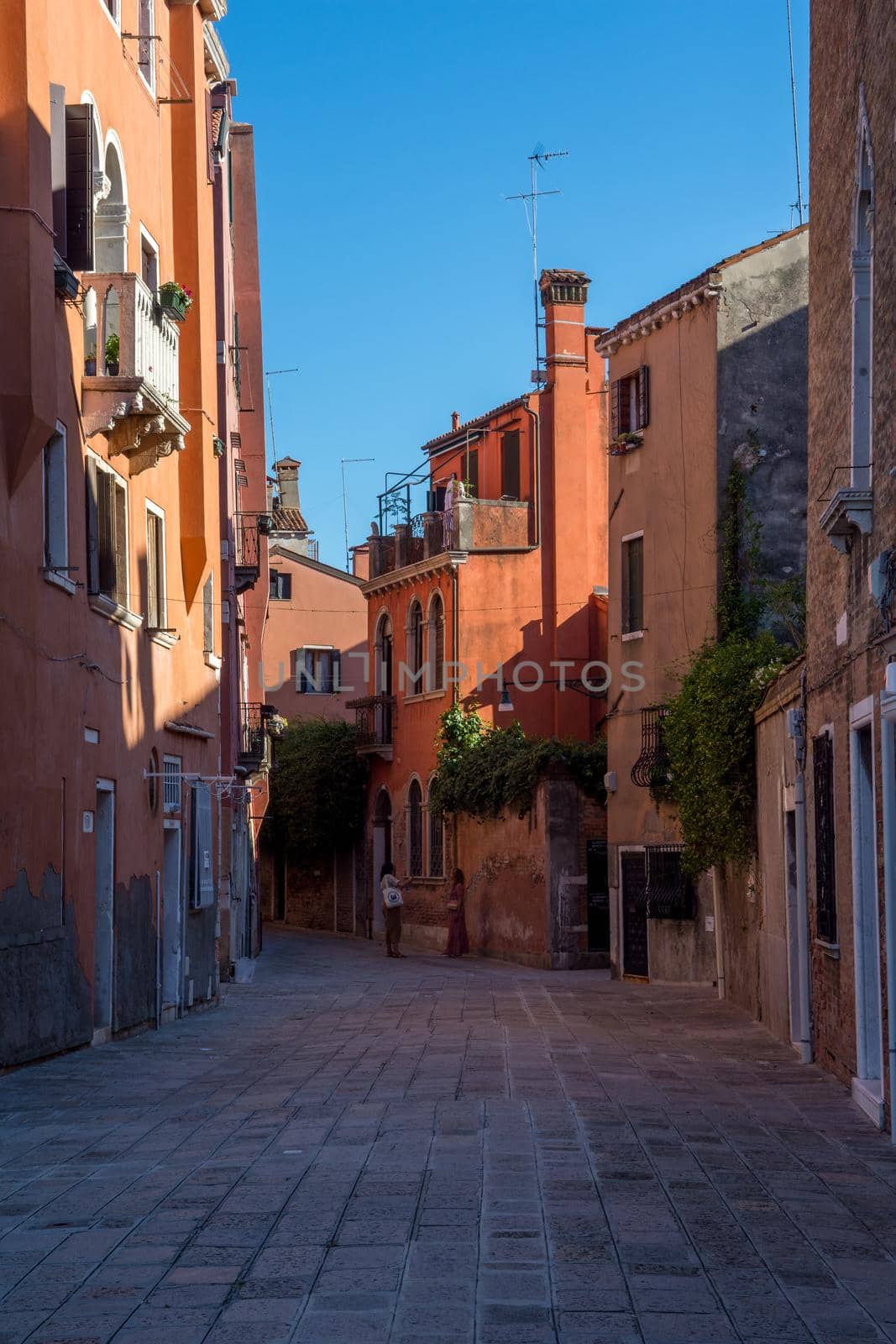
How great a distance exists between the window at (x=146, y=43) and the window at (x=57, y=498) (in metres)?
5.80

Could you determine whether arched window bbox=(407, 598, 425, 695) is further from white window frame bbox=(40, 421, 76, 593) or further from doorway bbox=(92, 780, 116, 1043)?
white window frame bbox=(40, 421, 76, 593)

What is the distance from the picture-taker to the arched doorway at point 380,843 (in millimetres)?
42281

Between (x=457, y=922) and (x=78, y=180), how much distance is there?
2251 centimetres

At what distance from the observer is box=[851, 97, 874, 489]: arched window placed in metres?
11.2

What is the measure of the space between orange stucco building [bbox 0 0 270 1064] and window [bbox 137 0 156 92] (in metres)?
0.05

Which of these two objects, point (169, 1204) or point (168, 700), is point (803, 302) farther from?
point (169, 1204)

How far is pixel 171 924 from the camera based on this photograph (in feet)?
61.9

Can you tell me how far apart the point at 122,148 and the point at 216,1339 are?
13861 mm

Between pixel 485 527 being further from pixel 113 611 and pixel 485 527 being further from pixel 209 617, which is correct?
pixel 113 611

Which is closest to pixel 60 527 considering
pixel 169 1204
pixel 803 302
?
pixel 169 1204

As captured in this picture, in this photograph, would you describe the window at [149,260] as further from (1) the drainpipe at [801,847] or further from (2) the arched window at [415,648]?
(2) the arched window at [415,648]

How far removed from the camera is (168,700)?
19047 mm

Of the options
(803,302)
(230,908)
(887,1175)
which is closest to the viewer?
(887,1175)

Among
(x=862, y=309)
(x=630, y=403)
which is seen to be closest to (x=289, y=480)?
(x=630, y=403)
